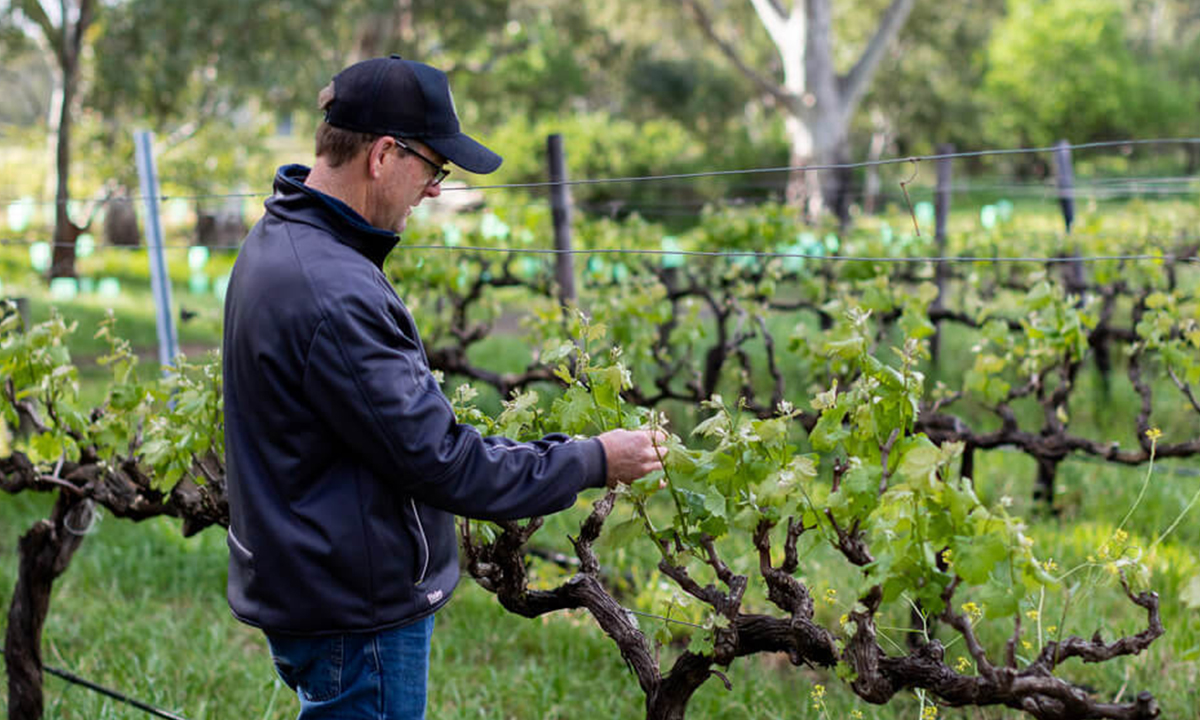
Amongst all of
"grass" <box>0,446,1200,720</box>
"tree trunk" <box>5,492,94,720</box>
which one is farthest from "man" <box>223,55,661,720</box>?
"tree trunk" <box>5,492,94,720</box>

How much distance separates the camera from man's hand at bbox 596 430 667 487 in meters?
2.21

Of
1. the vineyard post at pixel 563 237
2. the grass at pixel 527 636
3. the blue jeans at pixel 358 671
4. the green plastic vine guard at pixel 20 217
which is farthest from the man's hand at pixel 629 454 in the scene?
the green plastic vine guard at pixel 20 217

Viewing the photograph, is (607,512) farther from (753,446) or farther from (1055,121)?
(1055,121)

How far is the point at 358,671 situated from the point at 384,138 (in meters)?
1.04

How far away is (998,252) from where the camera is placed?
7598 millimetres

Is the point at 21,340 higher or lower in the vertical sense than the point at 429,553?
higher

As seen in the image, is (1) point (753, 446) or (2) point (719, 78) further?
(2) point (719, 78)

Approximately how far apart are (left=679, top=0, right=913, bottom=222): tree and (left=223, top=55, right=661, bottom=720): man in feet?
63.5

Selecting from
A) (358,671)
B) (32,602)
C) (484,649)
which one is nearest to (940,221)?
(484,649)

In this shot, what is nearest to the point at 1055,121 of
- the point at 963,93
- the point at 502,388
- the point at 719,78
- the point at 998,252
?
→ the point at 963,93

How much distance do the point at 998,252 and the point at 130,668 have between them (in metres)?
5.84

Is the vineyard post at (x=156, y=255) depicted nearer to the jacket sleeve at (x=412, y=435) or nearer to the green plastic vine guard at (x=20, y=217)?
the jacket sleeve at (x=412, y=435)

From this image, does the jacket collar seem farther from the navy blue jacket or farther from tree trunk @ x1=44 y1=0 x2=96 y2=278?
tree trunk @ x1=44 y1=0 x2=96 y2=278

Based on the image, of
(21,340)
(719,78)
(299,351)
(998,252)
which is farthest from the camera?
(719,78)
